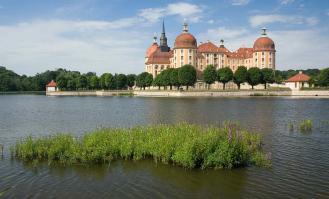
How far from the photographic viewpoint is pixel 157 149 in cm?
1680

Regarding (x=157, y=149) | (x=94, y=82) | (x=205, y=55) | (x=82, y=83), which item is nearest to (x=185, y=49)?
(x=205, y=55)

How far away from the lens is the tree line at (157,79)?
98.0 metres

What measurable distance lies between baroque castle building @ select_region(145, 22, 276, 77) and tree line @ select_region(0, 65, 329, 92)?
297 inches

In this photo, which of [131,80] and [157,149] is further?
[131,80]

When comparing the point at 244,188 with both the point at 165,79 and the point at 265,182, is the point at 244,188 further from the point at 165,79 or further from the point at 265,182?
the point at 165,79

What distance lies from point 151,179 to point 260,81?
89641mm

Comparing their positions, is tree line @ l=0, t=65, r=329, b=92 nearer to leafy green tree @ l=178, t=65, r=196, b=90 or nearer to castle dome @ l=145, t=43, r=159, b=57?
leafy green tree @ l=178, t=65, r=196, b=90

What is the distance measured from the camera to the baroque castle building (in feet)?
412

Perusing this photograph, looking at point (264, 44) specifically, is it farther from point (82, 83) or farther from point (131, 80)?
point (82, 83)

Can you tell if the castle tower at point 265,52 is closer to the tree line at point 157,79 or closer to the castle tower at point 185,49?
the tree line at point 157,79

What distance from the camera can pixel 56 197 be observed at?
40.6 ft

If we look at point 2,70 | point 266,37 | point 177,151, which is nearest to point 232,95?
point 266,37

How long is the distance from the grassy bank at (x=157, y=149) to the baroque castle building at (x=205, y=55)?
355 ft

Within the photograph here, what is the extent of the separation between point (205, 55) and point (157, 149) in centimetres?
12077
